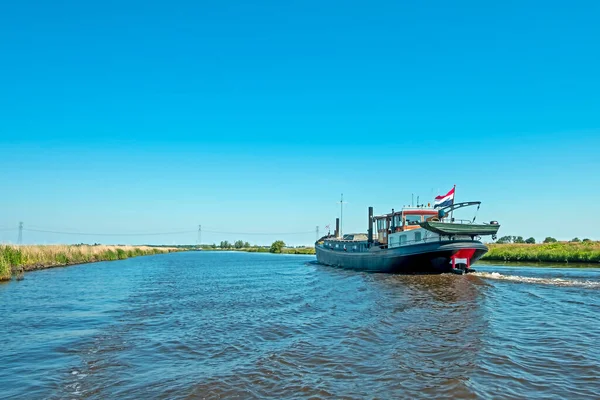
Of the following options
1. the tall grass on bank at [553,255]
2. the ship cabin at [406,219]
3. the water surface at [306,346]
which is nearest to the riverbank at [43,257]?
the water surface at [306,346]

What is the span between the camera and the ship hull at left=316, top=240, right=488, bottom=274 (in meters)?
25.5

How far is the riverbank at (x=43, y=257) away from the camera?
90.7 feet

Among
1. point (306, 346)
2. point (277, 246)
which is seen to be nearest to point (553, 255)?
point (306, 346)

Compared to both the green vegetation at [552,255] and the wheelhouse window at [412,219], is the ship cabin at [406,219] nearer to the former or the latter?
the wheelhouse window at [412,219]

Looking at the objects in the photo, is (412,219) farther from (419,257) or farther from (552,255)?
(552,255)

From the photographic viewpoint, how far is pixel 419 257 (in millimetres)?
27266

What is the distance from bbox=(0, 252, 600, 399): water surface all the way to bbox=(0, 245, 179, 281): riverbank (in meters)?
12.5

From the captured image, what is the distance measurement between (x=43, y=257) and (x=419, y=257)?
3454 cm

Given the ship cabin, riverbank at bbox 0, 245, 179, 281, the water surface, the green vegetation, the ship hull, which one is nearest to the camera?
the water surface

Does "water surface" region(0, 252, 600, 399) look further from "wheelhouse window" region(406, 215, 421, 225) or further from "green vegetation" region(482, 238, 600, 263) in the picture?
"green vegetation" region(482, 238, 600, 263)

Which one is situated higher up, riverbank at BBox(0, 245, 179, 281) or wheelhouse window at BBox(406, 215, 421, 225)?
wheelhouse window at BBox(406, 215, 421, 225)

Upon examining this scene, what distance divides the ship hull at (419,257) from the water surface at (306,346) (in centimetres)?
732

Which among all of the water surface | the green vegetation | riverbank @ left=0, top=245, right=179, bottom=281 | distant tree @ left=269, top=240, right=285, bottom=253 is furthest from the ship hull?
distant tree @ left=269, top=240, right=285, bottom=253

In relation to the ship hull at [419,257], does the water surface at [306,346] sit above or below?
below
